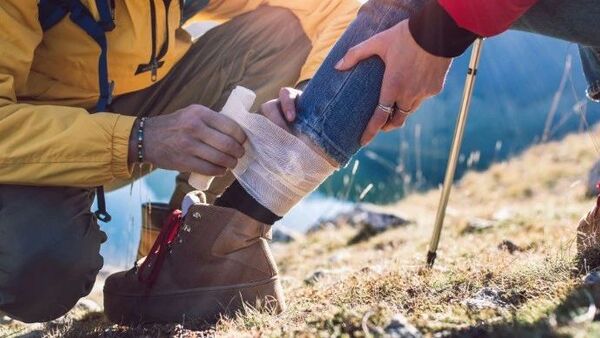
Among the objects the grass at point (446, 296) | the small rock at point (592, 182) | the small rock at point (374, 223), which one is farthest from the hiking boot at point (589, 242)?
the small rock at point (592, 182)

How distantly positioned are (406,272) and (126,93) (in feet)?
5.62

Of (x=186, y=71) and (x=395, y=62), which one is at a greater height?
(x=395, y=62)

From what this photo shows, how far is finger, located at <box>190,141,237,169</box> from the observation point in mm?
2531

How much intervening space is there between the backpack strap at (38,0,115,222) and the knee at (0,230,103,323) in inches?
10.2

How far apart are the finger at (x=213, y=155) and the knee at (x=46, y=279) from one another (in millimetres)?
784

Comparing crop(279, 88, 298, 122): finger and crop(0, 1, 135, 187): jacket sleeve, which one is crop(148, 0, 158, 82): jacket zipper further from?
crop(279, 88, 298, 122): finger

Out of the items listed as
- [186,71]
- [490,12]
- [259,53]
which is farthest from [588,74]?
[186,71]

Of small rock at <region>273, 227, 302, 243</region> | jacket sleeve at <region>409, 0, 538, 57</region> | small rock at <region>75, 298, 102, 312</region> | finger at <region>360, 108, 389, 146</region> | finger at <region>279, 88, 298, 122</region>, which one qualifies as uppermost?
jacket sleeve at <region>409, 0, 538, 57</region>

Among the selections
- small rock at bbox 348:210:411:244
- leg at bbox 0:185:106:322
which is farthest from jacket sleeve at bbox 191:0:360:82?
small rock at bbox 348:210:411:244

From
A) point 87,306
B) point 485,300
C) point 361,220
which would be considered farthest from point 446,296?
point 361,220

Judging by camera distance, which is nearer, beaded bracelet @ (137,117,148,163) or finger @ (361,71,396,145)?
finger @ (361,71,396,145)

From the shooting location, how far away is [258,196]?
8.30ft

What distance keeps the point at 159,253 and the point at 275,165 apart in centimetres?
66

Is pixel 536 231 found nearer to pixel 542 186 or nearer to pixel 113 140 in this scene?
pixel 113 140
